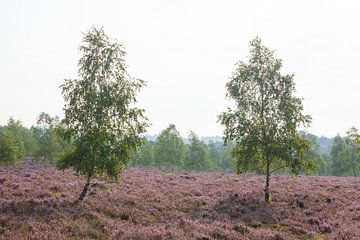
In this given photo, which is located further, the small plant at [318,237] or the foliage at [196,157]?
the foliage at [196,157]

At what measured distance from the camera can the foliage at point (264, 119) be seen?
30.2m

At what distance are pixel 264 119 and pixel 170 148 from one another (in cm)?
5050

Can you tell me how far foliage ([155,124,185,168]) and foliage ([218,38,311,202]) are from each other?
1915 inches

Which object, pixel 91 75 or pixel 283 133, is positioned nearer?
pixel 91 75

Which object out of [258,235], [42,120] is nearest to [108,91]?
[258,235]

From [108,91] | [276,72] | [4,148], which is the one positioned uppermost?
[276,72]

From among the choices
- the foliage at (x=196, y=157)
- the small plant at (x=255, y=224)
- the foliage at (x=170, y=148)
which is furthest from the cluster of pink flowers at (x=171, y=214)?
the foliage at (x=196, y=157)

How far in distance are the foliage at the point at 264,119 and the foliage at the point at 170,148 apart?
4864 cm

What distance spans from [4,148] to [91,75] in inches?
958

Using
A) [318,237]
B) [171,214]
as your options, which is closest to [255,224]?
[318,237]

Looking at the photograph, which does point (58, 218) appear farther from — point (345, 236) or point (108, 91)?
point (345, 236)

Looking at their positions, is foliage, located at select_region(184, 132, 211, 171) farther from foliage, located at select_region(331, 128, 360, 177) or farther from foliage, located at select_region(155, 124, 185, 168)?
foliage, located at select_region(331, 128, 360, 177)

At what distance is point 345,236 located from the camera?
19.2 m

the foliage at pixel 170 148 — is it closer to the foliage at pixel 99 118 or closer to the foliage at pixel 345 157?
the foliage at pixel 345 157
